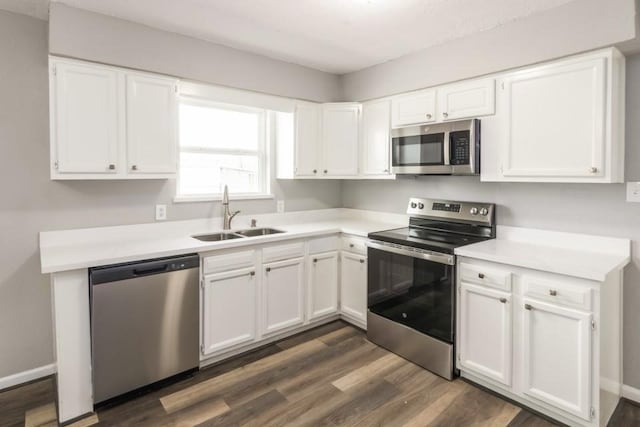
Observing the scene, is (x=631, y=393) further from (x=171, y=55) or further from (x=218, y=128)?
(x=171, y=55)

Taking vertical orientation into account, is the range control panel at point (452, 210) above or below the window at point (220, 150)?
below

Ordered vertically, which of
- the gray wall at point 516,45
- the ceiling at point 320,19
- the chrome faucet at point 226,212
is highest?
the ceiling at point 320,19

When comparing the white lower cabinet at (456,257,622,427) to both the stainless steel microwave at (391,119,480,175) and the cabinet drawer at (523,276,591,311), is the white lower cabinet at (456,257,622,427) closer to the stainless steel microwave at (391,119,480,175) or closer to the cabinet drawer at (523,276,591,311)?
the cabinet drawer at (523,276,591,311)

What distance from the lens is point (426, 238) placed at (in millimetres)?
2896

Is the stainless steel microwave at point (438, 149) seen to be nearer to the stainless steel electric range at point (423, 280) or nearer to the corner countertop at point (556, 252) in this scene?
the stainless steel electric range at point (423, 280)

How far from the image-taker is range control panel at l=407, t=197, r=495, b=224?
2.88 metres

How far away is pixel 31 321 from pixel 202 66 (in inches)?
86.1

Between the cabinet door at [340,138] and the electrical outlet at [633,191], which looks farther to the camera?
the cabinet door at [340,138]

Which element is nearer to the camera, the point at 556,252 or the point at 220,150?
the point at 556,252

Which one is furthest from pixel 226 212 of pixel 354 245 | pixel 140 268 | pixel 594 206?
pixel 594 206

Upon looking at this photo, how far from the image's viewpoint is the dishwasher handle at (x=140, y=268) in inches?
84.7

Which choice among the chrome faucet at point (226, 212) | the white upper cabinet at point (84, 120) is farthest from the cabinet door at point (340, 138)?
the white upper cabinet at point (84, 120)

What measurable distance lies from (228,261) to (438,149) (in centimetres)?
180

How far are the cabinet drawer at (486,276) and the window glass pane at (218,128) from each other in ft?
7.29
